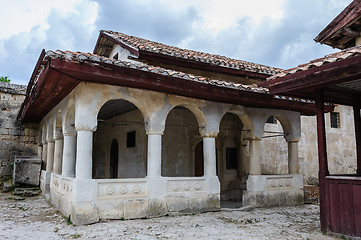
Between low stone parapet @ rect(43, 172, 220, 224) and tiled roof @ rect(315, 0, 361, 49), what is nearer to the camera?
low stone parapet @ rect(43, 172, 220, 224)

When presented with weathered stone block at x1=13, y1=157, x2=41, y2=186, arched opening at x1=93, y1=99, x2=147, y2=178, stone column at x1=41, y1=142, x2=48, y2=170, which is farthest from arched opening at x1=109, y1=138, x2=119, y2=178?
weathered stone block at x1=13, y1=157, x2=41, y2=186

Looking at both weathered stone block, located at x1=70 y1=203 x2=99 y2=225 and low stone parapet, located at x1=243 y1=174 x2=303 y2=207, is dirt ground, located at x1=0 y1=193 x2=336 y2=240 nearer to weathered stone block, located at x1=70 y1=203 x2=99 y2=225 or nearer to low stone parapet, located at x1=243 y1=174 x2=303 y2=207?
weathered stone block, located at x1=70 y1=203 x2=99 y2=225

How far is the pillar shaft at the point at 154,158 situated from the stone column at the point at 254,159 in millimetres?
3050

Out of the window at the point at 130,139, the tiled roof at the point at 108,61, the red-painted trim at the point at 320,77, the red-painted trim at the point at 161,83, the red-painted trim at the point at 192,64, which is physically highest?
the red-painted trim at the point at 192,64

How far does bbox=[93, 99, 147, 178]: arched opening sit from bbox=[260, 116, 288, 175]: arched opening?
5706 millimetres

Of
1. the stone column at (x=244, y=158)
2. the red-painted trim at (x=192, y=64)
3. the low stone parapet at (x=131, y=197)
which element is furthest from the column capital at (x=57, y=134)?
the stone column at (x=244, y=158)

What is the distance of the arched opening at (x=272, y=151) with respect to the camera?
43.5 ft

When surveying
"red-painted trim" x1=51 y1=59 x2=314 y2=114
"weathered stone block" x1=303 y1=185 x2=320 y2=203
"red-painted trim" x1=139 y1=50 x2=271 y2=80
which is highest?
"red-painted trim" x1=139 y1=50 x2=271 y2=80

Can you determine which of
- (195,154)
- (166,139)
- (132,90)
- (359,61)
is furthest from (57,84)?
(359,61)

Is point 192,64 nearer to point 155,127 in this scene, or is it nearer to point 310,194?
point 155,127

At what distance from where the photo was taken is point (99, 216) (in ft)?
20.8

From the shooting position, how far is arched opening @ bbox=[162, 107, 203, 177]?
382 inches

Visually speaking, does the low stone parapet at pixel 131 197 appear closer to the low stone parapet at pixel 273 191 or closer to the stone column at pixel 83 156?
the stone column at pixel 83 156

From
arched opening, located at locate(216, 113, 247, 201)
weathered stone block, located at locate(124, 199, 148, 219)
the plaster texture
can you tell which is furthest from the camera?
arched opening, located at locate(216, 113, 247, 201)
